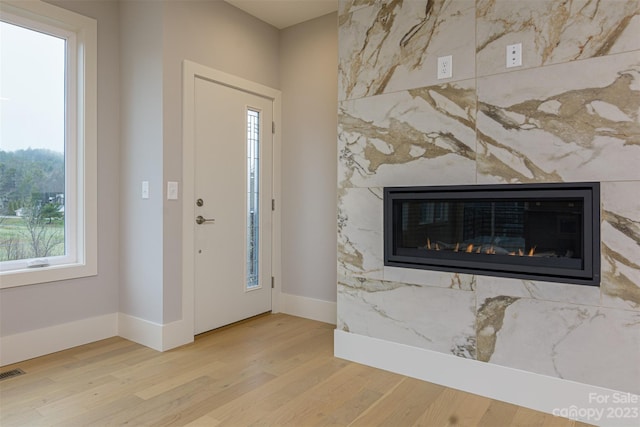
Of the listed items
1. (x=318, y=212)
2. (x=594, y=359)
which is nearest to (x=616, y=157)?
(x=594, y=359)

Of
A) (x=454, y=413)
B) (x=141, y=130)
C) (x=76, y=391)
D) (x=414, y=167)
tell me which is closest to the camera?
(x=454, y=413)

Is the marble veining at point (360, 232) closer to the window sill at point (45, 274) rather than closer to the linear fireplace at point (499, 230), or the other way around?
the linear fireplace at point (499, 230)

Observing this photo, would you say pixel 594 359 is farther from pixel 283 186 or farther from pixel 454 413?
pixel 283 186

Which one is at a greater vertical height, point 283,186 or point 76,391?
point 283,186

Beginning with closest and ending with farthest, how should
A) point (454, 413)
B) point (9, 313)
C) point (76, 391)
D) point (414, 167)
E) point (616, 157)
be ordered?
point (616, 157)
point (454, 413)
point (76, 391)
point (414, 167)
point (9, 313)

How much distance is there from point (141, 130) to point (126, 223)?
Result: 0.72m

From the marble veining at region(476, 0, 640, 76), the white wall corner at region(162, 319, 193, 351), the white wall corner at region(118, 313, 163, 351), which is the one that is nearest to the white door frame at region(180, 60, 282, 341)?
the white wall corner at region(162, 319, 193, 351)

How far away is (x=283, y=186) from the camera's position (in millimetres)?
3865

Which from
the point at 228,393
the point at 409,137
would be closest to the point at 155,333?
the point at 228,393

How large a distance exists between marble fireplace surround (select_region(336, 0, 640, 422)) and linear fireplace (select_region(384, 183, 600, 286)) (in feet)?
0.21

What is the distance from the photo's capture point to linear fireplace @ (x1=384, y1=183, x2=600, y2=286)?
194 centimetres

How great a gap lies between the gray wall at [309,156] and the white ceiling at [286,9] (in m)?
0.09

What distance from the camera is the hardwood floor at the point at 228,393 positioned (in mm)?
1956

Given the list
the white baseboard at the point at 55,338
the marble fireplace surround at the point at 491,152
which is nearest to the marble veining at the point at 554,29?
the marble fireplace surround at the point at 491,152
